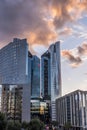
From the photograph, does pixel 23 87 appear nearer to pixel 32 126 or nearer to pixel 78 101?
pixel 78 101

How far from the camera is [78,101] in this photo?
15938 centimetres

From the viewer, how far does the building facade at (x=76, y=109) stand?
149 meters

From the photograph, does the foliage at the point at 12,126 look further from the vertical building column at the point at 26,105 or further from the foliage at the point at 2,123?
the vertical building column at the point at 26,105

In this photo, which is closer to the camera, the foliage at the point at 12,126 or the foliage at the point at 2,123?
the foliage at the point at 2,123

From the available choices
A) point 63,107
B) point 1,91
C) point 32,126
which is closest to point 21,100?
point 1,91

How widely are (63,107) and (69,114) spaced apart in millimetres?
16804

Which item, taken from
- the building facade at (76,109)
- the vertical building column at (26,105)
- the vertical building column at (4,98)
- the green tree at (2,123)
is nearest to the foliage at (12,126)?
the green tree at (2,123)

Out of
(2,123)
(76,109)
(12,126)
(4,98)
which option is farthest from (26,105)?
(2,123)

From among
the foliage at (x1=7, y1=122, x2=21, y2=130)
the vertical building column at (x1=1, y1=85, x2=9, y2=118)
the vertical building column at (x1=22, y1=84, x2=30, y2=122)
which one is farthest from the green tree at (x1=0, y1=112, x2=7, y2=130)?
the vertical building column at (x1=1, y1=85, x2=9, y2=118)

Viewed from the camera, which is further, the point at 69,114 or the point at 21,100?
the point at 69,114

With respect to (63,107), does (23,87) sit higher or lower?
higher

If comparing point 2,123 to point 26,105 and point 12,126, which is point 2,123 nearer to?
point 12,126

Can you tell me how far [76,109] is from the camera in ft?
527

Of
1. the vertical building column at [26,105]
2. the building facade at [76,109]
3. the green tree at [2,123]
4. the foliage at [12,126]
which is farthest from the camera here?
the building facade at [76,109]
